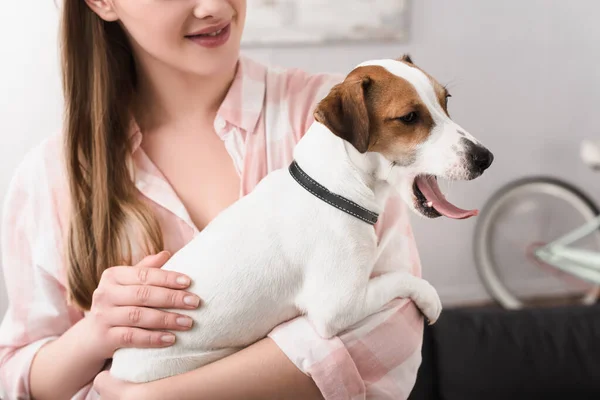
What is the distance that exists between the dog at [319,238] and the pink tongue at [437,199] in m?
0.01

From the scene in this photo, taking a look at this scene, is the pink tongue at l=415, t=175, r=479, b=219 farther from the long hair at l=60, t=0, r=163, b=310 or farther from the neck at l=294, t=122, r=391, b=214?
the long hair at l=60, t=0, r=163, b=310

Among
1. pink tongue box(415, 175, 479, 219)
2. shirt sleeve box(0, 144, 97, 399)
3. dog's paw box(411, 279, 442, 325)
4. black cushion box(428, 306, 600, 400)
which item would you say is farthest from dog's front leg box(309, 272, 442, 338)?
black cushion box(428, 306, 600, 400)

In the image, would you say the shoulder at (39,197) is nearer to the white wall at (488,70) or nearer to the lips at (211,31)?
the white wall at (488,70)

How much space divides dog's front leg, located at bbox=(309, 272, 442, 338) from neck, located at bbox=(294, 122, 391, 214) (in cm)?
7

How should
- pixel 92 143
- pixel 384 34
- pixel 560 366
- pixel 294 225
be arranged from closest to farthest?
pixel 294 225, pixel 92 143, pixel 384 34, pixel 560 366

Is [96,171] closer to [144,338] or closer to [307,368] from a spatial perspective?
[144,338]

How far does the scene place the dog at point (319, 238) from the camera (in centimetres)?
49

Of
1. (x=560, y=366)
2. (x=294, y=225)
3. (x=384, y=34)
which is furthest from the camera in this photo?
(x=560, y=366)

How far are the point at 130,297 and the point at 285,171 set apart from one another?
7.5 inches

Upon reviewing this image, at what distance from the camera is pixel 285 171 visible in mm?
545

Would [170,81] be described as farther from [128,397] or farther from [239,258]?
[128,397]

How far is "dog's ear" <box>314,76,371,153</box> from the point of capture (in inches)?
18.6

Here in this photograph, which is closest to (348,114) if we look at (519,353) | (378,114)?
(378,114)

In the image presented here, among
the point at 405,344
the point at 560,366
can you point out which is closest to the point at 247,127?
the point at 405,344
